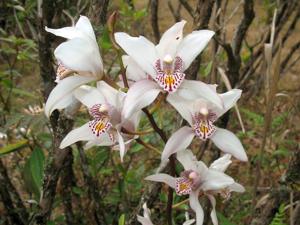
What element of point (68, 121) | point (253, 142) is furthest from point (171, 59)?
point (253, 142)

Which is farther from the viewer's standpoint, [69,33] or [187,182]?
[187,182]

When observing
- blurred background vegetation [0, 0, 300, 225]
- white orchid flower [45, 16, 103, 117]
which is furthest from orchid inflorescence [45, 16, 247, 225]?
blurred background vegetation [0, 0, 300, 225]

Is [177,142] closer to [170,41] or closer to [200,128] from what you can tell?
[200,128]

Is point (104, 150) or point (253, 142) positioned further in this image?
point (253, 142)

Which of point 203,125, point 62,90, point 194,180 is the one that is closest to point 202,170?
point 194,180

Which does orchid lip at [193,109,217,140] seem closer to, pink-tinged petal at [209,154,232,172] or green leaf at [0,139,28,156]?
pink-tinged petal at [209,154,232,172]

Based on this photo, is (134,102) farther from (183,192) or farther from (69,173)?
(69,173)

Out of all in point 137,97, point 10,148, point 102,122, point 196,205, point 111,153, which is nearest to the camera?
point 137,97

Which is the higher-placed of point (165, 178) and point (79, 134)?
point (79, 134)
